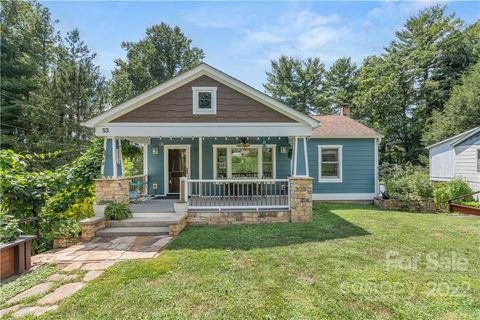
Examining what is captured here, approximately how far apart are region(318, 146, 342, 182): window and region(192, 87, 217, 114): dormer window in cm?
563

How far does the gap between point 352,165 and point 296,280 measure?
8.63 metres

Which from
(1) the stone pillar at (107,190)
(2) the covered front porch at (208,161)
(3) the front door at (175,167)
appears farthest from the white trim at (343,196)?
(1) the stone pillar at (107,190)

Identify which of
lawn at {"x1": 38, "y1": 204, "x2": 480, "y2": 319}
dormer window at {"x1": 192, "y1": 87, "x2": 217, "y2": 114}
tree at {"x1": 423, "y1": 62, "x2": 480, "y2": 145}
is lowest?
lawn at {"x1": 38, "y1": 204, "x2": 480, "y2": 319}

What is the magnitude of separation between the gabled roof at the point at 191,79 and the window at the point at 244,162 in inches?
120

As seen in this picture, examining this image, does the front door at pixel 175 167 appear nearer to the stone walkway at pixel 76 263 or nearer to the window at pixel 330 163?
the stone walkway at pixel 76 263

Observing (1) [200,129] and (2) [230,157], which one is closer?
(1) [200,129]

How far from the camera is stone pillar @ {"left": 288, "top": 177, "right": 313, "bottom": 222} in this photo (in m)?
7.41

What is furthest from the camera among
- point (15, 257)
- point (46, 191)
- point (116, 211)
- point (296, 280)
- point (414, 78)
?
point (414, 78)

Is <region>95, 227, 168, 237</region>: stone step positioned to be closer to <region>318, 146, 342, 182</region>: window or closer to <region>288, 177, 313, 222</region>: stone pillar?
<region>288, 177, 313, 222</region>: stone pillar

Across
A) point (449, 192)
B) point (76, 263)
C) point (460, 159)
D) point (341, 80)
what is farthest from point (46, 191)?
point (341, 80)

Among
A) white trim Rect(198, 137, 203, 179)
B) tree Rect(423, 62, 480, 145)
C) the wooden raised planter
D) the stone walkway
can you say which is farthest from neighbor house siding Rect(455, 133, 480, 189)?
the wooden raised planter

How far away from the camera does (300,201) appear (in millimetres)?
7434

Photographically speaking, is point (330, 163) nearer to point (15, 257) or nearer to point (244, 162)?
point (244, 162)

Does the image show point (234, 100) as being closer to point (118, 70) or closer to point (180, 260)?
point (180, 260)
